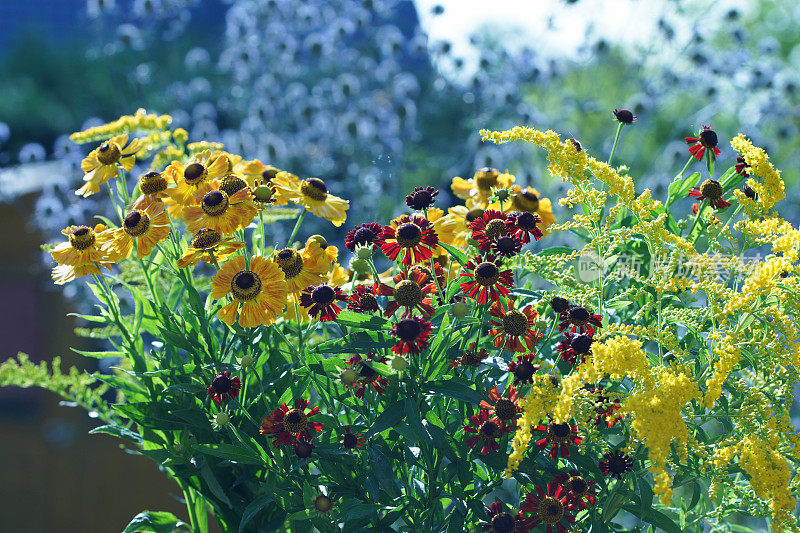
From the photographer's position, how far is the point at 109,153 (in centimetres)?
80

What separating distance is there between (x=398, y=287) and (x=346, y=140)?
211cm

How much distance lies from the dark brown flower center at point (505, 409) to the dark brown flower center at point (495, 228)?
0.15 meters

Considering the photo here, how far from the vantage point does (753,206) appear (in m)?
0.69

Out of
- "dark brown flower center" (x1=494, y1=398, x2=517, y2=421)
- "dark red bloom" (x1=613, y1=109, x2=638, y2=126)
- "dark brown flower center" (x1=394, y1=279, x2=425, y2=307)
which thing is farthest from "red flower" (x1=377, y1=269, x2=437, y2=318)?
"dark red bloom" (x1=613, y1=109, x2=638, y2=126)

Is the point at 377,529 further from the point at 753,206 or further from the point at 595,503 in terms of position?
the point at 753,206

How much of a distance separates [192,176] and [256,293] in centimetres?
18

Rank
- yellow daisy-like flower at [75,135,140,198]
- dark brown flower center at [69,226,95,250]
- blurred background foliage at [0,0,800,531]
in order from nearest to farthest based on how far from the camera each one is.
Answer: dark brown flower center at [69,226,95,250] < yellow daisy-like flower at [75,135,140,198] < blurred background foliage at [0,0,800,531]

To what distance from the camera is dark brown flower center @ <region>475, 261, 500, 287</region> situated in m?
0.62

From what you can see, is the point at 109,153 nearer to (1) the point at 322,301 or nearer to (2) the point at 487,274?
(1) the point at 322,301

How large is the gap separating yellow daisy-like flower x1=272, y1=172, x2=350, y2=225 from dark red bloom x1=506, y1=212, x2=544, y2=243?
0.18 meters

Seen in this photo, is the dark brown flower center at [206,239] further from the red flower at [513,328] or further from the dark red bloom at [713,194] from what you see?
the dark red bloom at [713,194]

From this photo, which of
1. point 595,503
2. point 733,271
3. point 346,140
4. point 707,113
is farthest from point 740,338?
point 707,113

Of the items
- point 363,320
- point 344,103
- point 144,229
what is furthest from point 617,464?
point 344,103

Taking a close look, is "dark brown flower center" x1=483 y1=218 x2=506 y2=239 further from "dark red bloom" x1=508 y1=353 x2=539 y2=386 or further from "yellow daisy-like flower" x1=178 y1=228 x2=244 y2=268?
"yellow daisy-like flower" x1=178 y1=228 x2=244 y2=268
